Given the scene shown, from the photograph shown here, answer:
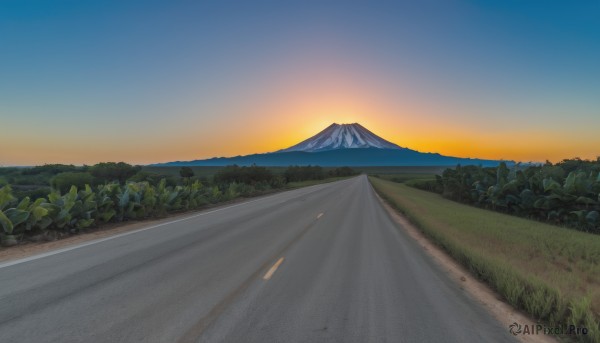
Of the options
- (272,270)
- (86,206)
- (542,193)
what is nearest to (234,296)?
(272,270)

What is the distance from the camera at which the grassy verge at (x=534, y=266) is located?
5.29 metres

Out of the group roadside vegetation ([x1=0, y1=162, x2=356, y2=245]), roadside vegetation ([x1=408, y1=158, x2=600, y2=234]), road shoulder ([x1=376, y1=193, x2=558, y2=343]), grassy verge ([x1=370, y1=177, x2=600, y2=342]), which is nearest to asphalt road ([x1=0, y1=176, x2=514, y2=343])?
road shoulder ([x1=376, y1=193, x2=558, y2=343])

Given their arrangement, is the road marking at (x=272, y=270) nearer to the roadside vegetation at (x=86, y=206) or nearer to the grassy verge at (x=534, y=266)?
the grassy verge at (x=534, y=266)

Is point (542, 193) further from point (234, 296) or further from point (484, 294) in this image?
point (234, 296)

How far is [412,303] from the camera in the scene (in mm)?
5758

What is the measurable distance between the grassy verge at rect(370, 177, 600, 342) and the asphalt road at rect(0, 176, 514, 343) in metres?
0.80

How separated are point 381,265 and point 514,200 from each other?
1950cm

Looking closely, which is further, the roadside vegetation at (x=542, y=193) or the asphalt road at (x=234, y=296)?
the roadside vegetation at (x=542, y=193)

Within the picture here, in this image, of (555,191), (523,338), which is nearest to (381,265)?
(523,338)

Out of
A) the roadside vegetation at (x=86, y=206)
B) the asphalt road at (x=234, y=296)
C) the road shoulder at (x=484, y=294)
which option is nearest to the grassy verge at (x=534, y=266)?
the road shoulder at (x=484, y=294)

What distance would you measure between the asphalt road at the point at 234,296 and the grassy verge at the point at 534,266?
798mm

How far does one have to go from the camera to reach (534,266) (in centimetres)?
820

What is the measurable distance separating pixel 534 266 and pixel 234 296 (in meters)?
6.51

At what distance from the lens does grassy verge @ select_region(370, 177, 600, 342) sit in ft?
17.3
